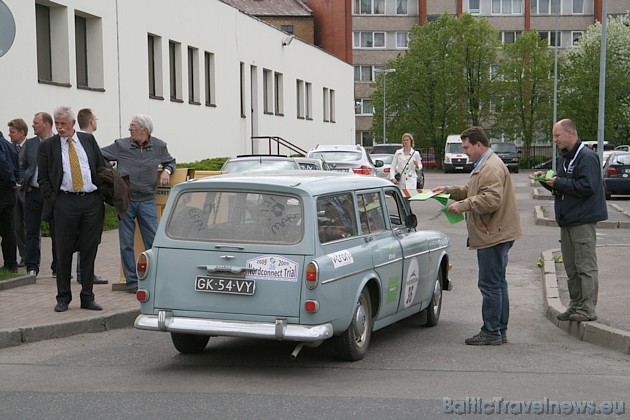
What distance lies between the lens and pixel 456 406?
6445 mm

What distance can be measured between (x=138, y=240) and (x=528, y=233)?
10.8 metres

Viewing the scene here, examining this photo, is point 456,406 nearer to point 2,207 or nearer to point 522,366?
point 522,366

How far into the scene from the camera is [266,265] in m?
7.41

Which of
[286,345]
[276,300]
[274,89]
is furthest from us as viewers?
[274,89]

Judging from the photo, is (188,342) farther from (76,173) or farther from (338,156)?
(338,156)

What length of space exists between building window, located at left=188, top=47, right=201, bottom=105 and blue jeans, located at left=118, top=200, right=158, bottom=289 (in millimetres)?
20345

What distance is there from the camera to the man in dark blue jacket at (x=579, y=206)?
905 centimetres

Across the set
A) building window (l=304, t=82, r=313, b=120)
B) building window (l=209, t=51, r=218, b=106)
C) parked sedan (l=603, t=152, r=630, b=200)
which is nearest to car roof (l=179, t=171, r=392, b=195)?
building window (l=209, t=51, r=218, b=106)

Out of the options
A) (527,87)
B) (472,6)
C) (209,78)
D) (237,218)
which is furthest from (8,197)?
(472,6)

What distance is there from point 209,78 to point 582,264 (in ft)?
82.7

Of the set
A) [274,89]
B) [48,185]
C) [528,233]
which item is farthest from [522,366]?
[274,89]

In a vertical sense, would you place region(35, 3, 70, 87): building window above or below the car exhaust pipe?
above

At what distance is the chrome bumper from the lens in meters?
7.25

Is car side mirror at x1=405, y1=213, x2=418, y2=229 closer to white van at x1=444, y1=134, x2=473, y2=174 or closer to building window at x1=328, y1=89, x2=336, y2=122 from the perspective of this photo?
building window at x1=328, y1=89, x2=336, y2=122
